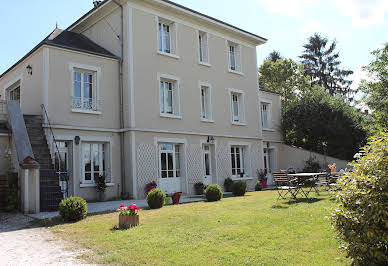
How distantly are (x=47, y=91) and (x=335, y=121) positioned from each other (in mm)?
16931

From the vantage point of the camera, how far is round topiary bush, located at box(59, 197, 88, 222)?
890cm

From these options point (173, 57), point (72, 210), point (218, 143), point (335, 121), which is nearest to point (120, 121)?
point (173, 57)

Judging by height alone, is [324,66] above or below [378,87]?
above

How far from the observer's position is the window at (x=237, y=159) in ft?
64.1

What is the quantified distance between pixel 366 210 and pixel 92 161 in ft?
38.4

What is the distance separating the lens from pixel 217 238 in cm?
642

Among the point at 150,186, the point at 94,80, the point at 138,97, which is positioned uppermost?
the point at 94,80

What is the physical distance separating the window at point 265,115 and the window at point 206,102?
20.3 ft

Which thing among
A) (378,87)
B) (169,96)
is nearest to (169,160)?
(169,96)

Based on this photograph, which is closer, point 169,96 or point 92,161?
point 92,161

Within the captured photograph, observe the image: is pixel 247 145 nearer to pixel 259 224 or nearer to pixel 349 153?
pixel 349 153

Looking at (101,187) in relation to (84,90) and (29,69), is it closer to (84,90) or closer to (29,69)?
(84,90)

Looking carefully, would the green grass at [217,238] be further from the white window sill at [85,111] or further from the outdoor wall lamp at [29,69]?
the outdoor wall lamp at [29,69]

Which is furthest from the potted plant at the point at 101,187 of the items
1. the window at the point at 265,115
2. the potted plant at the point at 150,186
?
the window at the point at 265,115
